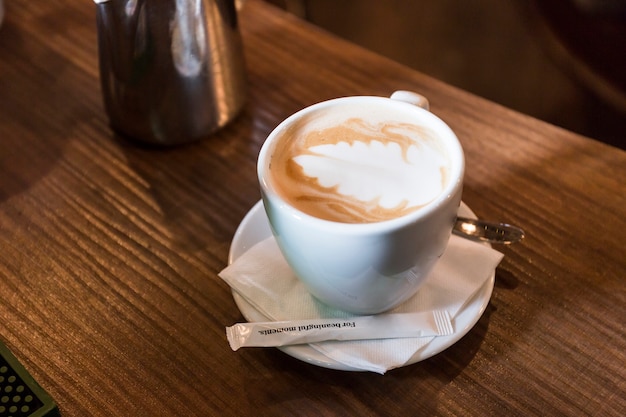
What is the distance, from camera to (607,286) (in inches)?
23.0

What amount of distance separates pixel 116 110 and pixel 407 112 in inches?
13.6

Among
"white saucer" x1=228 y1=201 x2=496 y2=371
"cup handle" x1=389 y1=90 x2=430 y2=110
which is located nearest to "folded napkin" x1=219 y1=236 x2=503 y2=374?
"white saucer" x1=228 y1=201 x2=496 y2=371

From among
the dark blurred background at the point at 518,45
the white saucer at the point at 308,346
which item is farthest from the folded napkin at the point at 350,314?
the dark blurred background at the point at 518,45

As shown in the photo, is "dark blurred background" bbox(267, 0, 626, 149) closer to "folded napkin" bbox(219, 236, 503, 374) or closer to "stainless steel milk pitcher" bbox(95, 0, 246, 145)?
"stainless steel milk pitcher" bbox(95, 0, 246, 145)

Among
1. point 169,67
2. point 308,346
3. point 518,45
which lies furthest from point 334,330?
point 518,45

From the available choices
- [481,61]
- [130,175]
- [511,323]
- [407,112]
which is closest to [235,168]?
[130,175]

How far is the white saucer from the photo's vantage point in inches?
20.2

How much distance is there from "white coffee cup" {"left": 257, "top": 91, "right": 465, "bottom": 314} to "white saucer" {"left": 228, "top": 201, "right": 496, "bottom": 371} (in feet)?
0.15

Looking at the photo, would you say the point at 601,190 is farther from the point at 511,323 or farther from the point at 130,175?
the point at 130,175

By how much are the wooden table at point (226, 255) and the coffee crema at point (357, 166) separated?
0.13m

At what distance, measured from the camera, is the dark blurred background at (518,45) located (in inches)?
46.1

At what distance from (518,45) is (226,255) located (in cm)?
95

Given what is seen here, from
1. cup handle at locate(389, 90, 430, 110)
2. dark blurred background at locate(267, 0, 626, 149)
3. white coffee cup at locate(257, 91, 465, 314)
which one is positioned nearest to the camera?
white coffee cup at locate(257, 91, 465, 314)

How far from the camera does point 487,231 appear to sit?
0.61 metres
